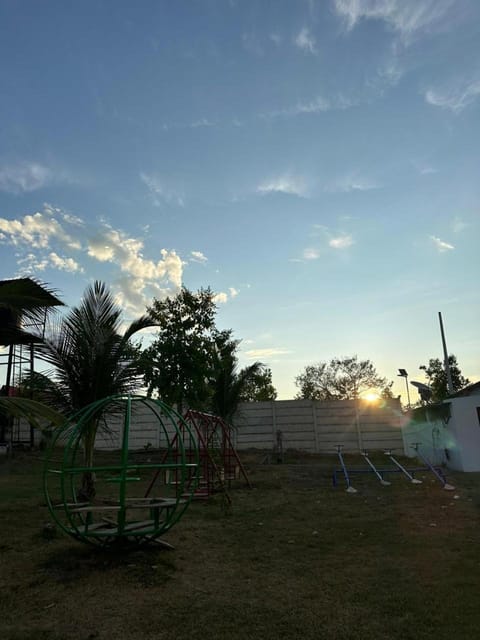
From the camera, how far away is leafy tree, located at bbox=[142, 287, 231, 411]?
17.5 m

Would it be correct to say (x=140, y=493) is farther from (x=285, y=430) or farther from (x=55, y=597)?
(x=285, y=430)

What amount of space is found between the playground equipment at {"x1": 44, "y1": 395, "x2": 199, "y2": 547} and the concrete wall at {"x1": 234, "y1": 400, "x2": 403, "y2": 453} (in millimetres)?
3232

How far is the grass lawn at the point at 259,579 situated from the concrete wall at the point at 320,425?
11.6m

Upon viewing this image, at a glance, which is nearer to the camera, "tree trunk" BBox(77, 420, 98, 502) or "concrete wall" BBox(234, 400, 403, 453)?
"tree trunk" BBox(77, 420, 98, 502)

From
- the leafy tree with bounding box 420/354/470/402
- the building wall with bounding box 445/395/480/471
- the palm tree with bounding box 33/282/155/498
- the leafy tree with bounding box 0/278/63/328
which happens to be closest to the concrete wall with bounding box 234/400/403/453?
the building wall with bounding box 445/395/480/471

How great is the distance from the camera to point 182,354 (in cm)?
1789

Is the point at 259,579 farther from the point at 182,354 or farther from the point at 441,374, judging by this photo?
the point at 441,374

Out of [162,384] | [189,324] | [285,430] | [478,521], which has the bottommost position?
[478,521]

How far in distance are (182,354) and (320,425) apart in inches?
276

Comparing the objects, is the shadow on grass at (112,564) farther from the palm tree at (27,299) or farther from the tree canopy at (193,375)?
the tree canopy at (193,375)

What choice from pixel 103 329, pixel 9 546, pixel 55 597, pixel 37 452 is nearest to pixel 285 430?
pixel 37 452

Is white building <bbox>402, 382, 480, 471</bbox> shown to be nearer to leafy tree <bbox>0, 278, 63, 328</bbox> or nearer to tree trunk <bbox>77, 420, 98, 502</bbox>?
tree trunk <bbox>77, 420, 98, 502</bbox>

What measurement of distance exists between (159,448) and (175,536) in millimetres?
13480

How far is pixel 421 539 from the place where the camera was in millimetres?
5828
